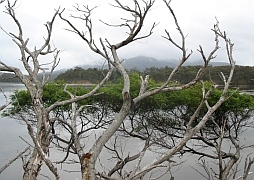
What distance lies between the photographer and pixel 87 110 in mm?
7383

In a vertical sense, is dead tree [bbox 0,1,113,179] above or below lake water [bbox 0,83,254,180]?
above

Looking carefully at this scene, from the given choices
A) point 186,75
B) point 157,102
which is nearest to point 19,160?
point 157,102

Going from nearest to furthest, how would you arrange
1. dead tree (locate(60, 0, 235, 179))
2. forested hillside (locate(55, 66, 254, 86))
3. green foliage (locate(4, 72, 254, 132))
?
dead tree (locate(60, 0, 235, 179)), green foliage (locate(4, 72, 254, 132)), forested hillside (locate(55, 66, 254, 86))

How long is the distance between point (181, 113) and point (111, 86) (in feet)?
6.13

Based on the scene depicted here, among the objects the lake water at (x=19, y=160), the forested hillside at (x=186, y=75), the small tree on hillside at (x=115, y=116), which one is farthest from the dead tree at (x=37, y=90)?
the forested hillside at (x=186, y=75)

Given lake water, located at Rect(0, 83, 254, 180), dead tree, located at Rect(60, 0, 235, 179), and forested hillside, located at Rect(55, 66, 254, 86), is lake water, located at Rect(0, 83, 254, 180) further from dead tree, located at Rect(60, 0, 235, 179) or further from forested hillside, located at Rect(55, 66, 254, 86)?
dead tree, located at Rect(60, 0, 235, 179)

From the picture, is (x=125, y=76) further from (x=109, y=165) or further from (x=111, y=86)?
(x=109, y=165)

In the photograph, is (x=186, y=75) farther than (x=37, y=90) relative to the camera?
Yes

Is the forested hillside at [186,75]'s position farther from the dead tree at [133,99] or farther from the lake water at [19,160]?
the dead tree at [133,99]

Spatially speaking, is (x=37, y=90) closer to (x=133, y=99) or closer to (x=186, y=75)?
(x=133, y=99)

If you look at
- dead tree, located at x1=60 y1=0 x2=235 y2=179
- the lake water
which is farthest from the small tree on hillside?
the lake water

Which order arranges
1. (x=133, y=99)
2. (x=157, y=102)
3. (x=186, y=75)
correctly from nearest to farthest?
(x=133, y=99) < (x=157, y=102) < (x=186, y=75)

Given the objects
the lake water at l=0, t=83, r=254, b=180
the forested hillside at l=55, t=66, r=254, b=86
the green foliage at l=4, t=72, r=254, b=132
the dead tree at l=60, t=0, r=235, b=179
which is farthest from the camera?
the forested hillside at l=55, t=66, r=254, b=86

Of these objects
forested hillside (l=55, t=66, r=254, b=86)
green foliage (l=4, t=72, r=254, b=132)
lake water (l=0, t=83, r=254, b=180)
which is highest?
forested hillside (l=55, t=66, r=254, b=86)
